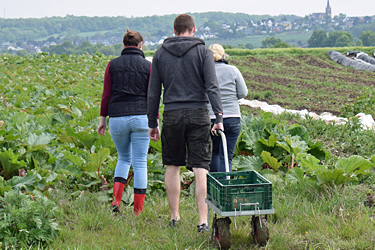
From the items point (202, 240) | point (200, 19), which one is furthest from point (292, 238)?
point (200, 19)

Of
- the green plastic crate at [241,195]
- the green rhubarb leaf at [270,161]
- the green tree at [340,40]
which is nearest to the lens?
the green plastic crate at [241,195]

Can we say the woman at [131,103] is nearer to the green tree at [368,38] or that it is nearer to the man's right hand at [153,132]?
the man's right hand at [153,132]

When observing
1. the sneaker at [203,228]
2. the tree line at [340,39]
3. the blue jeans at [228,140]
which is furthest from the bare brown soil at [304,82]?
the tree line at [340,39]

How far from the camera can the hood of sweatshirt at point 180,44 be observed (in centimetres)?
350

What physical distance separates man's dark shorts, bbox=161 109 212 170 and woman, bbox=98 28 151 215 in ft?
1.52

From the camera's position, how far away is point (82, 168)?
4.87 meters

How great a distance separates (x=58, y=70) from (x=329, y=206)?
12752mm

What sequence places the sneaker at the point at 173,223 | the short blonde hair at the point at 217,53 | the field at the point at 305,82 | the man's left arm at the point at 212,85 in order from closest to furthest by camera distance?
the man's left arm at the point at 212,85 < the sneaker at the point at 173,223 < the short blonde hair at the point at 217,53 < the field at the point at 305,82

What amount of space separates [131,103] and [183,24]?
874 millimetres

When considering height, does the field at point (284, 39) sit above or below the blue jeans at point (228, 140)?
below

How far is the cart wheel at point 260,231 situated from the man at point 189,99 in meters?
0.44

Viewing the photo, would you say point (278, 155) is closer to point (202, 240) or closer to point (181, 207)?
point (181, 207)

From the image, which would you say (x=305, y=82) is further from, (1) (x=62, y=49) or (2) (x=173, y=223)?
(1) (x=62, y=49)

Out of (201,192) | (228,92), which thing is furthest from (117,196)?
(228,92)
